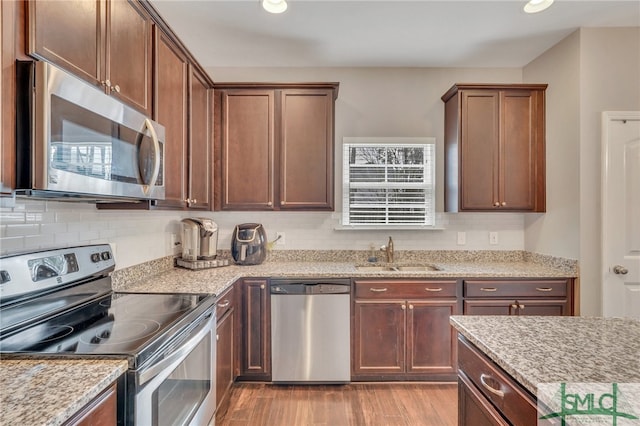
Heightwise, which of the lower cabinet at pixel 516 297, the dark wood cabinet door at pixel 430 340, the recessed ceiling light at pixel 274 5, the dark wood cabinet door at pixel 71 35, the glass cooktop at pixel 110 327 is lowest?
the dark wood cabinet door at pixel 430 340

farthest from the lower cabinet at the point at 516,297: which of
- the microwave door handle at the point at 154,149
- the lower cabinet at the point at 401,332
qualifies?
the microwave door handle at the point at 154,149

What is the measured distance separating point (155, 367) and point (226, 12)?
228cm

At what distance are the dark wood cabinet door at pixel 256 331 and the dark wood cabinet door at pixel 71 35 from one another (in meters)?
1.71

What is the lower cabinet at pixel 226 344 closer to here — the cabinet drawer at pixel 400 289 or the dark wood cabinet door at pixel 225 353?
the dark wood cabinet door at pixel 225 353

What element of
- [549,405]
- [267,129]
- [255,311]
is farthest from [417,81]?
[549,405]

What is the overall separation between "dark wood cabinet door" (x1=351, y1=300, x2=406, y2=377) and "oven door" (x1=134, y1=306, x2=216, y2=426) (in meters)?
1.15

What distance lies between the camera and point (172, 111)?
2.07m

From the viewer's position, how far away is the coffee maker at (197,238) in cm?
267

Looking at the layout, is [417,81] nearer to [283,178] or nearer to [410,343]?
[283,178]

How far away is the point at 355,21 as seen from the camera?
2.41 meters

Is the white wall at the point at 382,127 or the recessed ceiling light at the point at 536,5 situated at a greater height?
the recessed ceiling light at the point at 536,5

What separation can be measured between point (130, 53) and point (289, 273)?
173 cm

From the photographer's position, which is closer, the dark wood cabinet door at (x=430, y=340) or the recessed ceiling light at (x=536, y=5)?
the recessed ceiling light at (x=536, y=5)

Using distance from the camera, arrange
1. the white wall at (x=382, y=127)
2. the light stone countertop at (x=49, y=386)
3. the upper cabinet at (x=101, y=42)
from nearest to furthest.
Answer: the light stone countertop at (x=49, y=386) → the upper cabinet at (x=101, y=42) → the white wall at (x=382, y=127)
